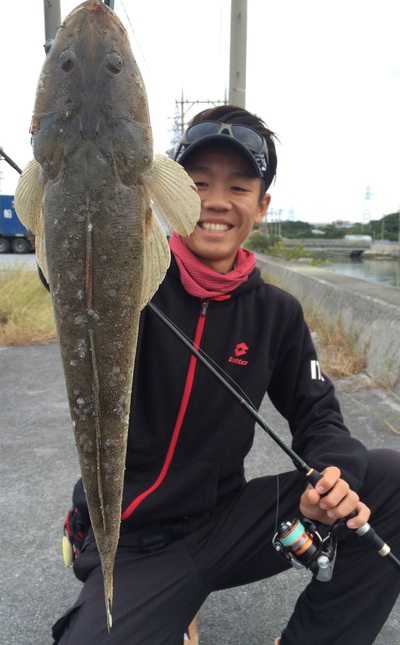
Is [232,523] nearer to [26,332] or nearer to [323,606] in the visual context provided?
[323,606]

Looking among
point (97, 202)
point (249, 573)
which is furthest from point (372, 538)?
point (97, 202)

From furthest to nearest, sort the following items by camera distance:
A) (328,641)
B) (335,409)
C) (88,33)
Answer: (335,409), (328,641), (88,33)

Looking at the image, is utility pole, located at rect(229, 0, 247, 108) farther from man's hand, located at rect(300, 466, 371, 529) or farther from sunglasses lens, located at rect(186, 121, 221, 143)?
man's hand, located at rect(300, 466, 371, 529)

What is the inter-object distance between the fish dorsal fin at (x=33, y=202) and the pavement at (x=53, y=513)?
1852mm

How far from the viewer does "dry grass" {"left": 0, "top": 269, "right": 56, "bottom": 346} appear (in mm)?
8031

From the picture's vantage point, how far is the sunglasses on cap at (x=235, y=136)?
2.46 meters

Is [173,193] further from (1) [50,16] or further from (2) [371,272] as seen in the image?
(2) [371,272]

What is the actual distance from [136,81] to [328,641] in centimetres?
235

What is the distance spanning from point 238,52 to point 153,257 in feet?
26.6

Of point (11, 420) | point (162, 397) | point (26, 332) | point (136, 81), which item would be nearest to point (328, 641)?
point (162, 397)

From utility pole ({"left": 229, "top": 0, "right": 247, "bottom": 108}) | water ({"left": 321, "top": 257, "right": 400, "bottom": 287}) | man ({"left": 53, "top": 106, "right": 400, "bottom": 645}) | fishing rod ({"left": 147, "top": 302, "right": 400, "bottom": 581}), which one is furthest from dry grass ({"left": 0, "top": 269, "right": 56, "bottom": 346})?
fishing rod ({"left": 147, "top": 302, "right": 400, "bottom": 581})

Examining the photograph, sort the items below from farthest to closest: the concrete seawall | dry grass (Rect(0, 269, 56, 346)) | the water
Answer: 1. the water
2. dry grass (Rect(0, 269, 56, 346))
3. the concrete seawall

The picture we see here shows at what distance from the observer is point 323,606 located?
2.32m

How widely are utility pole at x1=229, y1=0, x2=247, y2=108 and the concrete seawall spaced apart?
129 inches
